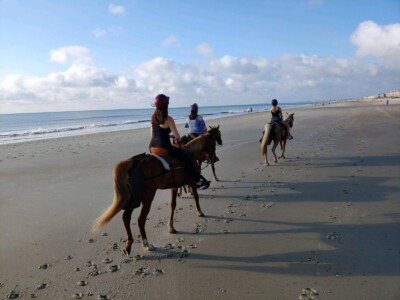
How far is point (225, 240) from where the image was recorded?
18.4 ft

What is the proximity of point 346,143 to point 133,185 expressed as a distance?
1345 centimetres

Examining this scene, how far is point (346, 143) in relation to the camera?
1584 cm

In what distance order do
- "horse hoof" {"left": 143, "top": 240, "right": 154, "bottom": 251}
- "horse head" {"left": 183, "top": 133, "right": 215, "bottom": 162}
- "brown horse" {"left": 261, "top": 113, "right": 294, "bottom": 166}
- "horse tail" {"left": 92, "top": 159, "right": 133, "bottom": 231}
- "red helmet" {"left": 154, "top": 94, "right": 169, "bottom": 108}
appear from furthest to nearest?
"brown horse" {"left": 261, "top": 113, "right": 294, "bottom": 166} → "horse head" {"left": 183, "top": 133, "right": 215, "bottom": 162} → "red helmet" {"left": 154, "top": 94, "right": 169, "bottom": 108} → "horse hoof" {"left": 143, "top": 240, "right": 154, "bottom": 251} → "horse tail" {"left": 92, "top": 159, "right": 133, "bottom": 231}

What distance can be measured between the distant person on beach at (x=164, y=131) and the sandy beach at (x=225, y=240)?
1.31m

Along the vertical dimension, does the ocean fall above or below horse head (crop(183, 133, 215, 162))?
above

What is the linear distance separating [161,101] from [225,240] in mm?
2609

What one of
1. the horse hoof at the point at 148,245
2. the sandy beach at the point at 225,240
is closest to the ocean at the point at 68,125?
the sandy beach at the point at 225,240

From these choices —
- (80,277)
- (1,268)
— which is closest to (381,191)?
(80,277)

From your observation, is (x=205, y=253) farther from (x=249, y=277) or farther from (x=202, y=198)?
(x=202, y=198)

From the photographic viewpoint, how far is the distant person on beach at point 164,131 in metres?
5.59

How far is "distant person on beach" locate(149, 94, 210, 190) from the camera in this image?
18.4 feet

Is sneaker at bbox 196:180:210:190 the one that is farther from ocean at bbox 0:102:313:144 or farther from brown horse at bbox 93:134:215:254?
ocean at bbox 0:102:313:144

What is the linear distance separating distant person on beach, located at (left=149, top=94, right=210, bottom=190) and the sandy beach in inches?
51.5

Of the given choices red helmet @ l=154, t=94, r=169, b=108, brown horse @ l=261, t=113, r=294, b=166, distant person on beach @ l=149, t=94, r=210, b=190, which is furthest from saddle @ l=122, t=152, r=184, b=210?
brown horse @ l=261, t=113, r=294, b=166
